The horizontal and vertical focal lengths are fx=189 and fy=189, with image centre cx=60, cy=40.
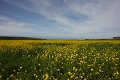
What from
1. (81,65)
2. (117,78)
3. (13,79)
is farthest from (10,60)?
(117,78)

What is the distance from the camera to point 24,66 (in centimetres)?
1045

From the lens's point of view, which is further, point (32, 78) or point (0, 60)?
point (0, 60)

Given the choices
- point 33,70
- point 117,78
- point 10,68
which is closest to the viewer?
point 117,78

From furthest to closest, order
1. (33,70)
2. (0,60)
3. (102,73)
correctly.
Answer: (0,60) → (33,70) → (102,73)

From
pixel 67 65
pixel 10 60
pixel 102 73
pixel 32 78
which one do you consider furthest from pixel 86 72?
pixel 10 60

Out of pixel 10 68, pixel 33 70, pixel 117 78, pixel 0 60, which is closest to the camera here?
pixel 117 78

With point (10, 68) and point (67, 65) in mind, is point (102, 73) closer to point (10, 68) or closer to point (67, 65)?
point (67, 65)

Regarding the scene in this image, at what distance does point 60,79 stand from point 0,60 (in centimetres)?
514

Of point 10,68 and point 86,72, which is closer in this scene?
point 86,72

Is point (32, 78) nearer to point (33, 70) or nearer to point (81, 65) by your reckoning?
point (33, 70)

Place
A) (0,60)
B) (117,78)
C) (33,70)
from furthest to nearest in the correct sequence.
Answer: (0,60) → (33,70) → (117,78)

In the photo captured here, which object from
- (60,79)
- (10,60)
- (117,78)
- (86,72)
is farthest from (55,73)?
(10,60)

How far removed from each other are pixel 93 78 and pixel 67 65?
217 cm

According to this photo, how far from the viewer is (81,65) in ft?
32.9
